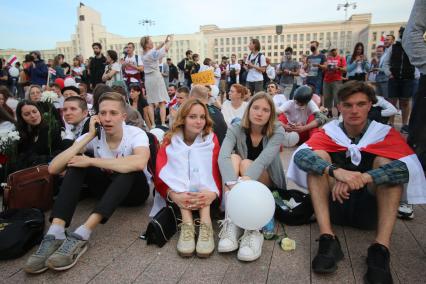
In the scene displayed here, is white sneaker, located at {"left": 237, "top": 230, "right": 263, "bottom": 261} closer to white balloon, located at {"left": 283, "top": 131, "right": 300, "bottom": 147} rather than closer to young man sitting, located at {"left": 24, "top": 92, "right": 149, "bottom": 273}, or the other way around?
young man sitting, located at {"left": 24, "top": 92, "right": 149, "bottom": 273}

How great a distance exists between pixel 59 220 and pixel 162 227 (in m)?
0.81

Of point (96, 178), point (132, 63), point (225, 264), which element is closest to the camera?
point (225, 264)

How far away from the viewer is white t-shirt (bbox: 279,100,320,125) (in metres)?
5.50

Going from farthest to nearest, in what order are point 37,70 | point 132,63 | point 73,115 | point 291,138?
point 37,70 → point 132,63 → point 291,138 → point 73,115

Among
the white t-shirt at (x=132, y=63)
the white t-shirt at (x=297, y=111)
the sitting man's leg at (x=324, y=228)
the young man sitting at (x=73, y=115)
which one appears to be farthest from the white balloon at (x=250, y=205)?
the white t-shirt at (x=132, y=63)

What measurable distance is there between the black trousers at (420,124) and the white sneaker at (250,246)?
1.33 meters

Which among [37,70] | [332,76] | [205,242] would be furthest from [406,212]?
[37,70]

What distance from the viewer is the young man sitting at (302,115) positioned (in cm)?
533

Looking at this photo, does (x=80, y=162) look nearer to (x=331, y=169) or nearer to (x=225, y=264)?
(x=225, y=264)

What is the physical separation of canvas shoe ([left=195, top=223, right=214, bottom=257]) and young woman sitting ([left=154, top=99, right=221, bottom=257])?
29mm

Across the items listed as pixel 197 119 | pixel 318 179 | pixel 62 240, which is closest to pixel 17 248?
pixel 62 240

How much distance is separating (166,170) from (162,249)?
2.32ft

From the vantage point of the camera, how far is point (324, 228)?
230 cm

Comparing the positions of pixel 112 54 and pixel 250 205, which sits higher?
pixel 112 54
